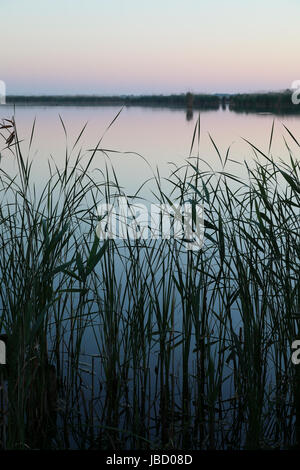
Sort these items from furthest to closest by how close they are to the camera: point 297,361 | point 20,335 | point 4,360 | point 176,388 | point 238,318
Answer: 1. point 238,318
2. point 176,388
3. point 297,361
4. point 4,360
5. point 20,335

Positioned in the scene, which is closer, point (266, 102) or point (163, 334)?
point (163, 334)

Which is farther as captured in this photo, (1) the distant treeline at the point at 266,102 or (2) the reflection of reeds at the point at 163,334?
(1) the distant treeline at the point at 266,102

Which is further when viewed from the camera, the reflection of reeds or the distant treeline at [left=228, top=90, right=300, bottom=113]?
the distant treeline at [left=228, top=90, right=300, bottom=113]

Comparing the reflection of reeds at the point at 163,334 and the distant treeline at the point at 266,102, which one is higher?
the distant treeline at the point at 266,102

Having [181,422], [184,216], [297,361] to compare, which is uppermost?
[184,216]

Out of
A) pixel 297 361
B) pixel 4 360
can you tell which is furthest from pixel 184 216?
pixel 4 360

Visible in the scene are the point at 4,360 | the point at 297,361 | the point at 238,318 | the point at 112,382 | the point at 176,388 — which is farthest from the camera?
the point at 238,318

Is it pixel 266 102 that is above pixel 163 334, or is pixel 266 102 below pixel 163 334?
above

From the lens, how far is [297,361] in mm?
1979

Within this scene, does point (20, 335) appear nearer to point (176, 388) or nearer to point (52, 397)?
point (52, 397)
